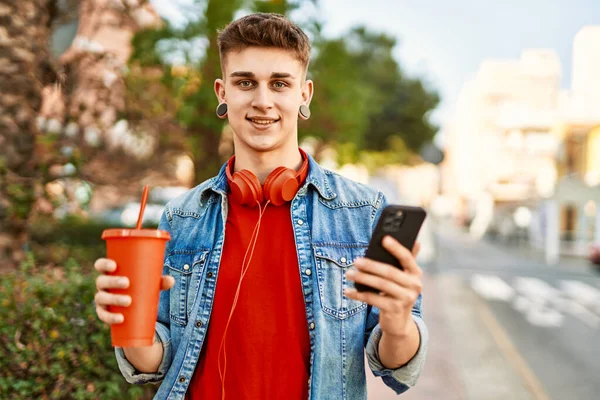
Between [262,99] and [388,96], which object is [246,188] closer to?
[262,99]

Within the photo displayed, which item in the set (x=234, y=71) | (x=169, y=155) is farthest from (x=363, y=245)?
(x=169, y=155)

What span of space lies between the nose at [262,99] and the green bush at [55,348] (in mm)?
1956

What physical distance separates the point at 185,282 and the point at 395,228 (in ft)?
2.57

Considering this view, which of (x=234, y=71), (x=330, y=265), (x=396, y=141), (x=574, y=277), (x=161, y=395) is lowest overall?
(x=574, y=277)

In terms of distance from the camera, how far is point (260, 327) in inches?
70.7

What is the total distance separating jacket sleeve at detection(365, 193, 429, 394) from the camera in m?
Result: 1.73

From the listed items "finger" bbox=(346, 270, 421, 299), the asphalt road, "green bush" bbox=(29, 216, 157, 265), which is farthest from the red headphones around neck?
"green bush" bbox=(29, 216, 157, 265)

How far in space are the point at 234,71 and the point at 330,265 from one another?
0.66 metres

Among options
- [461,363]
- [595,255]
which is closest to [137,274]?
[461,363]

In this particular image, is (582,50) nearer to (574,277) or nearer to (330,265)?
(574,277)

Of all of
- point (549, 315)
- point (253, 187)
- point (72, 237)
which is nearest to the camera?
point (253, 187)

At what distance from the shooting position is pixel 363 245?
192 cm

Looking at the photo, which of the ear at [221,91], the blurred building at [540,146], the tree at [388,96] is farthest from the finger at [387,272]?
the blurred building at [540,146]

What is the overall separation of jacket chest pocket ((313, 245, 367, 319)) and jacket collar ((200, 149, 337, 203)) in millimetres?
190
